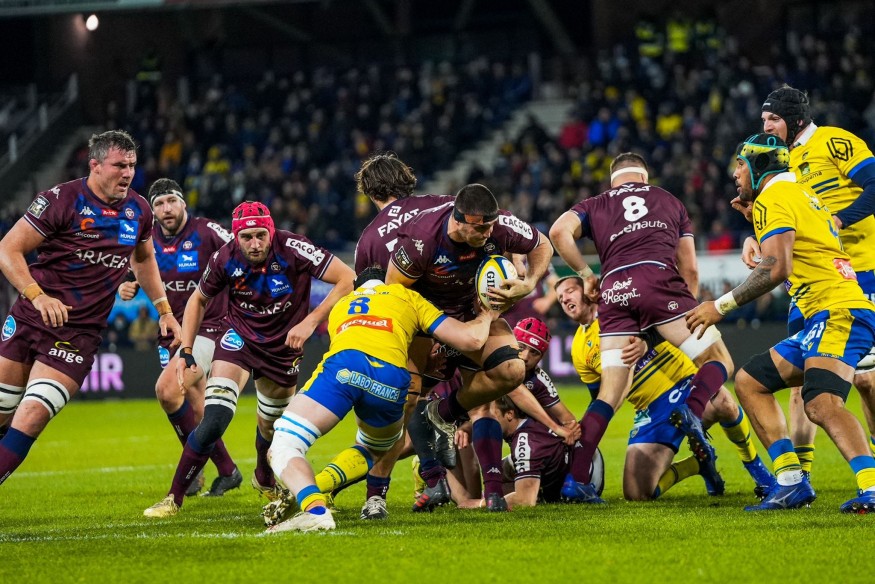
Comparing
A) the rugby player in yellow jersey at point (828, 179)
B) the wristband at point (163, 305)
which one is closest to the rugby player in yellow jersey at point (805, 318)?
the rugby player in yellow jersey at point (828, 179)

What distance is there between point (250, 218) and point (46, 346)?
5.72 feet

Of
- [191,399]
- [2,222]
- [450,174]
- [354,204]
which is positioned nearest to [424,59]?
[450,174]

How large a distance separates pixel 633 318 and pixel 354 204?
19.2 metres

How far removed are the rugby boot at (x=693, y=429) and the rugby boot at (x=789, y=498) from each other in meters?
0.84

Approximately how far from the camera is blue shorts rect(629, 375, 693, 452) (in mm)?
9492

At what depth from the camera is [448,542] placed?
676 cm

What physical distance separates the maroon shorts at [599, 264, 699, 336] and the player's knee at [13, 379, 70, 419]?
4019mm

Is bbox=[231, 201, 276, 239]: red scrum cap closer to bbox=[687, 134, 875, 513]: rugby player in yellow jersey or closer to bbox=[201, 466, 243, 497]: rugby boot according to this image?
bbox=[201, 466, 243, 497]: rugby boot

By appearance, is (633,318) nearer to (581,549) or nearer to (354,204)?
(581,549)

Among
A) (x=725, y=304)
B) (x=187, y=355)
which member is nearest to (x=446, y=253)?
(x=725, y=304)

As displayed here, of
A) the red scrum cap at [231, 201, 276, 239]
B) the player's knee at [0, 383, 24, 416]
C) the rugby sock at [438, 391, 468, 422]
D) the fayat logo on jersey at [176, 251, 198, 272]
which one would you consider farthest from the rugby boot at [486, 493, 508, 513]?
the fayat logo on jersey at [176, 251, 198, 272]

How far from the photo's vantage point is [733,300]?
7641mm

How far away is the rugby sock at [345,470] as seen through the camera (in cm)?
792

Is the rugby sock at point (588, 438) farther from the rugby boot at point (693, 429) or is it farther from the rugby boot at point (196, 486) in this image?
the rugby boot at point (196, 486)
